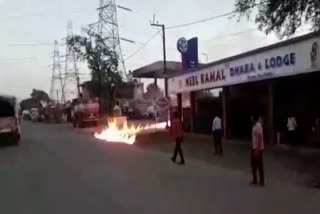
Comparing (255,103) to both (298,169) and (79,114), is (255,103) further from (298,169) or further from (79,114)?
(79,114)

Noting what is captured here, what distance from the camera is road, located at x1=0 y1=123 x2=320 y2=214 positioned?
11734 mm

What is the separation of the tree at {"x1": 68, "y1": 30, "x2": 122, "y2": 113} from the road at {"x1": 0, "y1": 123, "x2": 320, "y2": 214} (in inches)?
2246

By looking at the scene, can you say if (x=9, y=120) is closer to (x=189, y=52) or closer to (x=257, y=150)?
(x=189, y=52)

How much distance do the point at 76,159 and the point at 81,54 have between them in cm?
5973

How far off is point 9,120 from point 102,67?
42955 millimetres

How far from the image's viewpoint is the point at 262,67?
29234 millimetres

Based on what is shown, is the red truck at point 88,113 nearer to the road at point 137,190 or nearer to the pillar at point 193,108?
the pillar at point 193,108

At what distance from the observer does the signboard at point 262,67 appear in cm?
2478

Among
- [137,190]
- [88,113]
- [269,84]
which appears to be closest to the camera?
[137,190]

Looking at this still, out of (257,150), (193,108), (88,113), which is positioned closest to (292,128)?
(257,150)

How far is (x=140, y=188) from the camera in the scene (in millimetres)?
14977

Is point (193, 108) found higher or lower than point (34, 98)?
lower

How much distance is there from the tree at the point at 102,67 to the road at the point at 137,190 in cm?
5705

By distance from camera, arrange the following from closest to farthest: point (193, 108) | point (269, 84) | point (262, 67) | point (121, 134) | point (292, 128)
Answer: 1. point (292, 128)
2. point (262, 67)
3. point (269, 84)
4. point (121, 134)
5. point (193, 108)
